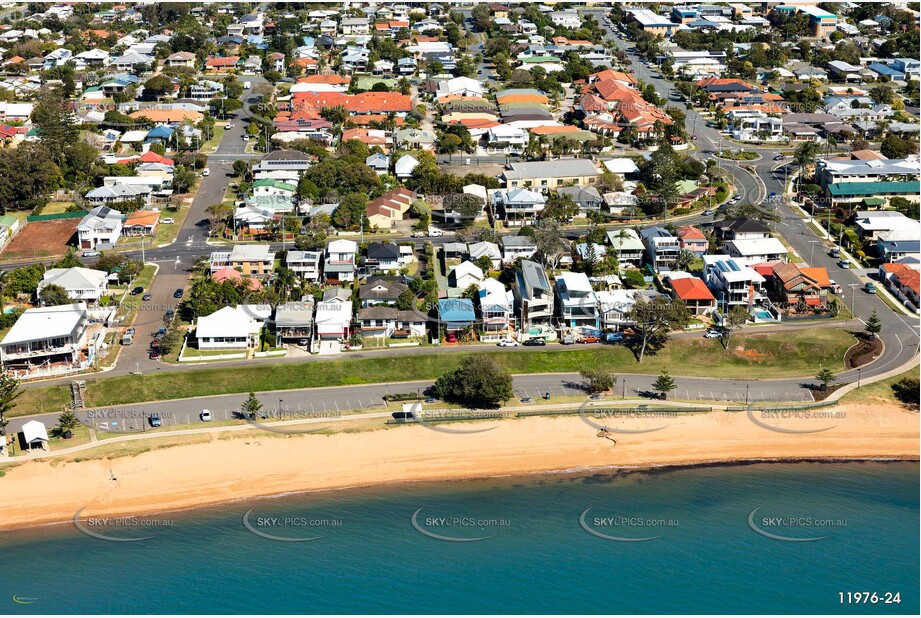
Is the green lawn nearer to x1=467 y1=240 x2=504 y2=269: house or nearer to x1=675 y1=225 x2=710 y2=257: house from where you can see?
x1=467 y1=240 x2=504 y2=269: house

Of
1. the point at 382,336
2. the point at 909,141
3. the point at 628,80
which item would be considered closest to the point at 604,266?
the point at 382,336

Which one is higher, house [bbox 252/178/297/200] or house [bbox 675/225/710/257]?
house [bbox 252/178/297/200]

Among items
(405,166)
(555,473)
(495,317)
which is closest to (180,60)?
(405,166)

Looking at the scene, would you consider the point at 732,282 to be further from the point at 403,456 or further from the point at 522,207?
the point at 403,456

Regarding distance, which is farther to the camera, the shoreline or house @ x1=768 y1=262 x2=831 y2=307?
house @ x1=768 y1=262 x2=831 y2=307

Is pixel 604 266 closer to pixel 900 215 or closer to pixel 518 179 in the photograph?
pixel 518 179

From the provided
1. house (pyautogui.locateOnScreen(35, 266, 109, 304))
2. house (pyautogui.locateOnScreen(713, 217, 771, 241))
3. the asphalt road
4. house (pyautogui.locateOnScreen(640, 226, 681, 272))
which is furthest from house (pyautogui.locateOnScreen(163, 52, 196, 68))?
house (pyautogui.locateOnScreen(713, 217, 771, 241))

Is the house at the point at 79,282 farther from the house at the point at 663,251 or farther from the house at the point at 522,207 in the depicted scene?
the house at the point at 663,251
